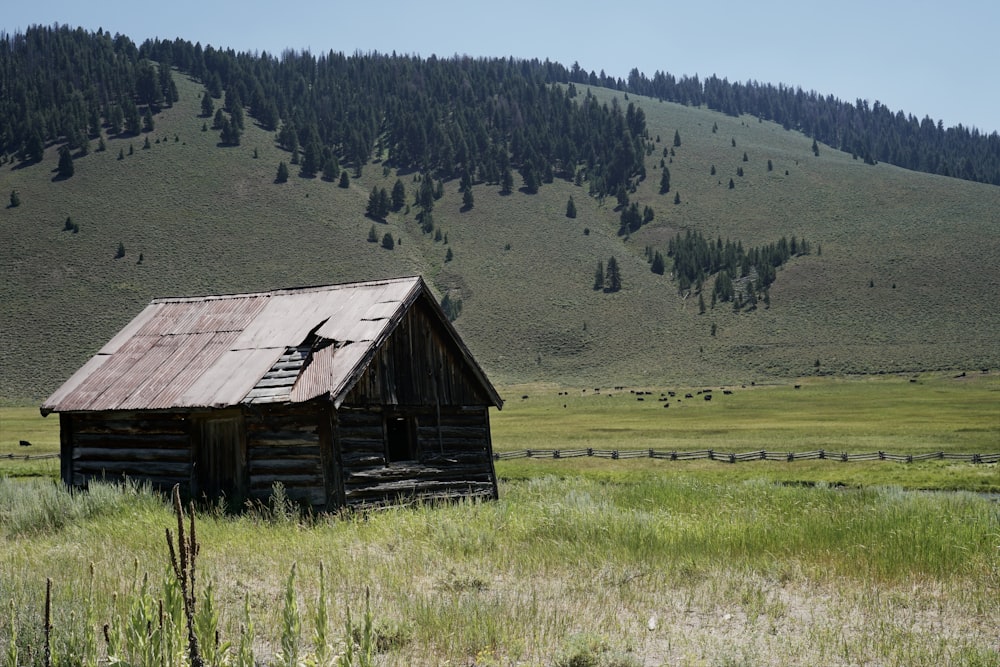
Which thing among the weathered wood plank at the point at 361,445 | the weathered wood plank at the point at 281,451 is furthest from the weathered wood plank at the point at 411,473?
the weathered wood plank at the point at 281,451

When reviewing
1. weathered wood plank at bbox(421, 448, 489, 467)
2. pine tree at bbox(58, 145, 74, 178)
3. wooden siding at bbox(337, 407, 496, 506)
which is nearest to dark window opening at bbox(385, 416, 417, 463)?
wooden siding at bbox(337, 407, 496, 506)

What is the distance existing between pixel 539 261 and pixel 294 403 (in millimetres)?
130153

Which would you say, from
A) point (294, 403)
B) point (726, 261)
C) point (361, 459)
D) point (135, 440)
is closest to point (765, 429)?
point (361, 459)

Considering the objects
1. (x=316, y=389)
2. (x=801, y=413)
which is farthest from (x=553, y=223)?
(x=316, y=389)

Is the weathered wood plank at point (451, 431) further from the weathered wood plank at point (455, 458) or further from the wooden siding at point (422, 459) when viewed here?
the weathered wood plank at point (455, 458)

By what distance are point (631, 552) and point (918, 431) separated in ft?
125

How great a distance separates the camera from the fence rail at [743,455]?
110 ft

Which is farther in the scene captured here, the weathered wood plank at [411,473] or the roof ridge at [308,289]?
the roof ridge at [308,289]

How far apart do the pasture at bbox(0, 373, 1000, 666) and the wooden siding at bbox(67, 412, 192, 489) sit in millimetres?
1704

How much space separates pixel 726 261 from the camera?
142000 mm

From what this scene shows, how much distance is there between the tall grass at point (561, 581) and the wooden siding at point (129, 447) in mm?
1762

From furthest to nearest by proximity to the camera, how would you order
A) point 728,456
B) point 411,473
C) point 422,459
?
point 728,456, point 422,459, point 411,473

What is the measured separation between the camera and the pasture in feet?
26.5

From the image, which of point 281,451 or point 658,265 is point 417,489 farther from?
point 658,265
